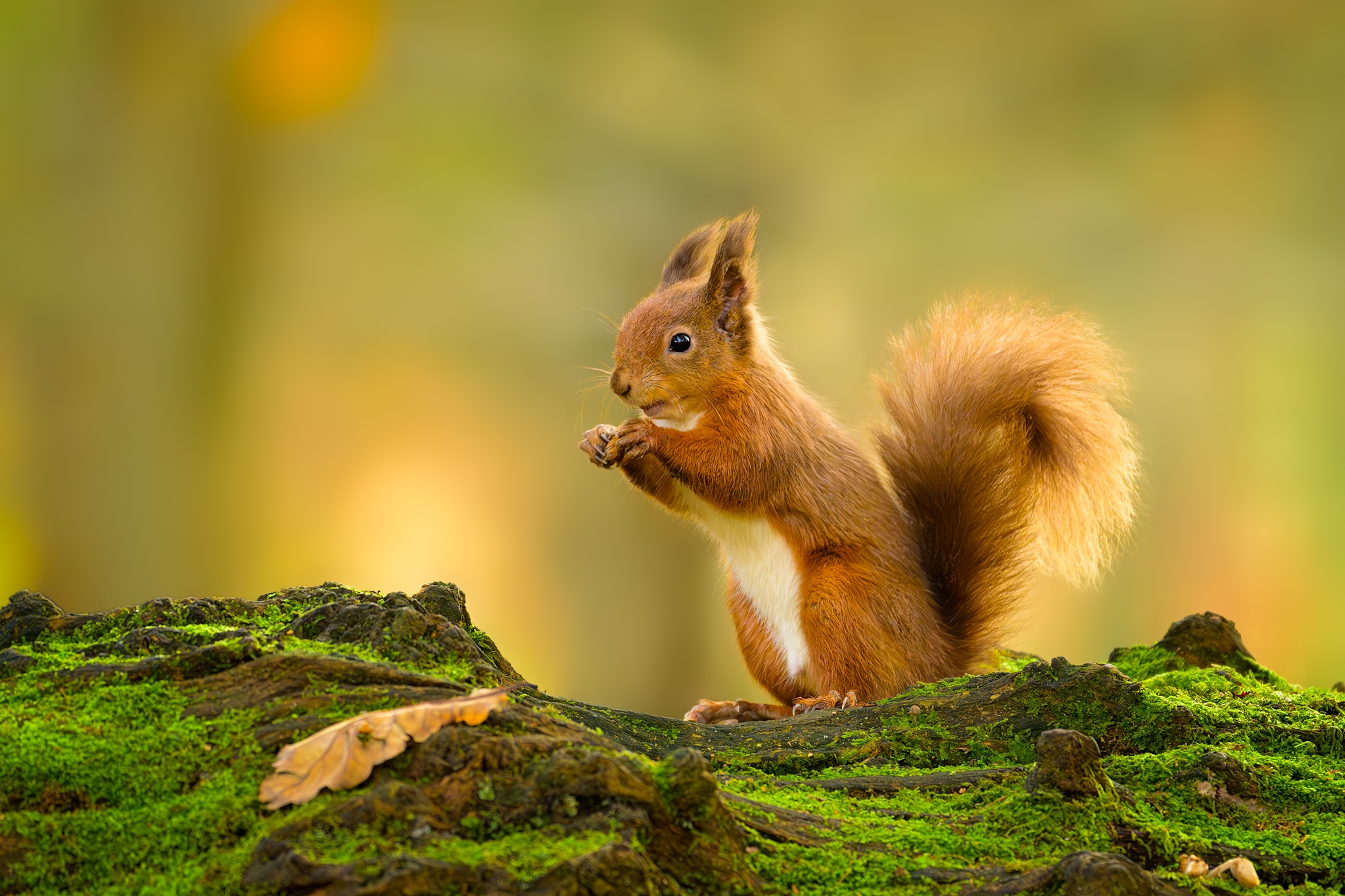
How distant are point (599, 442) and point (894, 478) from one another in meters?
0.66

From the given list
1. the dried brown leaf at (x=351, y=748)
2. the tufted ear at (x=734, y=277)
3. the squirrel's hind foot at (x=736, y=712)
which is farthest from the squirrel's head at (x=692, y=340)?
the dried brown leaf at (x=351, y=748)

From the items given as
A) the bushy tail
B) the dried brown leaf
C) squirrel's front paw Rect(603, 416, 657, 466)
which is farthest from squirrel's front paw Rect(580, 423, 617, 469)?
the dried brown leaf

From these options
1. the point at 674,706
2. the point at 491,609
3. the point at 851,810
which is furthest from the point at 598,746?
the point at 674,706

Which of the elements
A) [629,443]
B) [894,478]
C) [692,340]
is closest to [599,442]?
[629,443]

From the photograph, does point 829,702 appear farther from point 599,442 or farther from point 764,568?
point 599,442

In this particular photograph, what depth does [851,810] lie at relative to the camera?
3.37 ft

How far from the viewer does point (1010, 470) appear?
6.93 ft

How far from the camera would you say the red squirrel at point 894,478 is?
2.05m

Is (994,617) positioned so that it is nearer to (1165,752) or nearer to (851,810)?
(1165,752)

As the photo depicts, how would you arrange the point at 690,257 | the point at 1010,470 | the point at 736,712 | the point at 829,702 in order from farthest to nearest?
1. the point at 690,257
2. the point at 1010,470
3. the point at 736,712
4. the point at 829,702

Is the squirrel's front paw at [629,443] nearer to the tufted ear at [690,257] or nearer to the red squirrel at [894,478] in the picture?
the red squirrel at [894,478]

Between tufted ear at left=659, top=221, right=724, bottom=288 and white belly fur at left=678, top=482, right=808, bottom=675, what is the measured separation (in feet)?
2.13

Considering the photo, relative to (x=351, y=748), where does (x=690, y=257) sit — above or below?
above

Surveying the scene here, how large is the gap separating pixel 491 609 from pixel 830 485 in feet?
6.87
